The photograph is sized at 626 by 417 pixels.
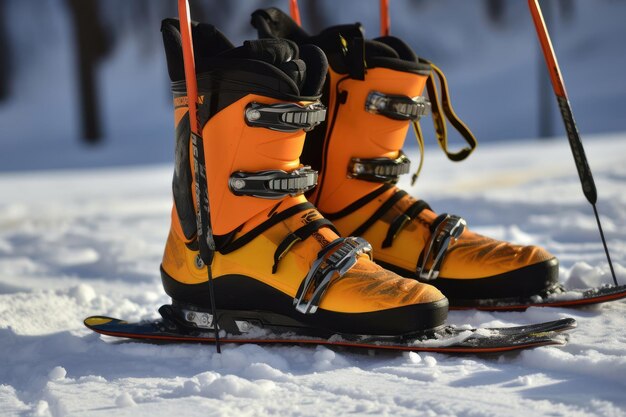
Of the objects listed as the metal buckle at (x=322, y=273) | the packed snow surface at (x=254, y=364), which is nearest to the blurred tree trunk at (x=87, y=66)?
the packed snow surface at (x=254, y=364)

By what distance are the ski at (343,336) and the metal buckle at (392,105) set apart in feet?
1.91

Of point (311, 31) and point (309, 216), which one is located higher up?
point (311, 31)

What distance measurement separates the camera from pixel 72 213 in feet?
15.1

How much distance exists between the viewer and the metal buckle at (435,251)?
204 cm

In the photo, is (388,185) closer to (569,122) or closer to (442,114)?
(442,114)

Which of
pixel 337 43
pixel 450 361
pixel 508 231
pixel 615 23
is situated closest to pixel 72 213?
pixel 508 231

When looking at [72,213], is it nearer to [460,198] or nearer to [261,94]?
[460,198]

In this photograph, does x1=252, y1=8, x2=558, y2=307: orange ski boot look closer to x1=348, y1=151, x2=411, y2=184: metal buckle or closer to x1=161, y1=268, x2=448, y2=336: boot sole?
x1=348, y1=151, x2=411, y2=184: metal buckle

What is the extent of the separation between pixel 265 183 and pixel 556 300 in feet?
2.52

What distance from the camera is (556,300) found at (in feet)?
6.57

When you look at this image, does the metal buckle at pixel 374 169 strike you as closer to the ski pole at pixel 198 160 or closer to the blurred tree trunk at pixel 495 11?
the ski pole at pixel 198 160

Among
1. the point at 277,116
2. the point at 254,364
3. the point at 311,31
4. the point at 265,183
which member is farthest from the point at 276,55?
the point at 311,31

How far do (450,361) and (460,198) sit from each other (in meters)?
2.81

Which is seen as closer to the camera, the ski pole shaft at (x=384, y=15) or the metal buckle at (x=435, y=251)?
the metal buckle at (x=435, y=251)
